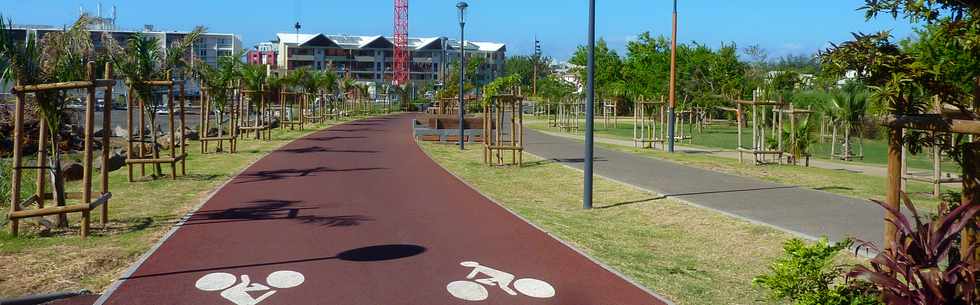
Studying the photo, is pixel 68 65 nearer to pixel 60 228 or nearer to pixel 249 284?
pixel 60 228

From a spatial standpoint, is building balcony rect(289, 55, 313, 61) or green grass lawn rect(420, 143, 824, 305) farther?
building balcony rect(289, 55, 313, 61)

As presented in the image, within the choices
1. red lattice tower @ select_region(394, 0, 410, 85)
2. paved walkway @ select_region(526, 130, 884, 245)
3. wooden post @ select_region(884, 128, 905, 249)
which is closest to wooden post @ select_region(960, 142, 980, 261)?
wooden post @ select_region(884, 128, 905, 249)

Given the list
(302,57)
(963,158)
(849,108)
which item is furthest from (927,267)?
(302,57)

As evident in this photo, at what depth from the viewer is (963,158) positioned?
594 cm

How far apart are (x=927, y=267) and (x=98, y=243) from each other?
7.95 metres

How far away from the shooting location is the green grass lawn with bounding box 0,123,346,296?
24.6ft

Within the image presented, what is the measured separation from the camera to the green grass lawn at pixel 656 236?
7953 mm

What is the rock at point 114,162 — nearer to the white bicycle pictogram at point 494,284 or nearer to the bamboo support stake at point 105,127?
the bamboo support stake at point 105,127

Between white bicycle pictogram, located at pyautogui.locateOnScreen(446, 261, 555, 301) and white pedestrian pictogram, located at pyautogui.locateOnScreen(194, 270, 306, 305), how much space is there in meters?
1.42

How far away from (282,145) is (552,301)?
21751 mm

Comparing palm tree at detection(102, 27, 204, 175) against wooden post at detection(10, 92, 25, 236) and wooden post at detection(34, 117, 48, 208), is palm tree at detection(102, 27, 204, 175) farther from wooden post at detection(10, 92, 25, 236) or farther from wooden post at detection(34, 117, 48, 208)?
wooden post at detection(10, 92, 25, 236)

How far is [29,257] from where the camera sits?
841 cm

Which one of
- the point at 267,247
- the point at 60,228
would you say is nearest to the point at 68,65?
the point at 60,228

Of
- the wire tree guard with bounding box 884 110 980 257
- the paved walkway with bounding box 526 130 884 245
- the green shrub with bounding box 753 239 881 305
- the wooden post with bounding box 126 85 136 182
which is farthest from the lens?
the wooden post with bounding box 126 85 136 182
